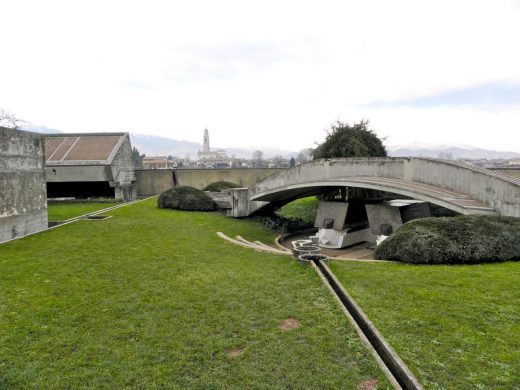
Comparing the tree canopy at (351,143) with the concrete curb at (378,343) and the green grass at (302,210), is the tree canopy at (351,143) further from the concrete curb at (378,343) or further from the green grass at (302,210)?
the concrete curb at (378,343)

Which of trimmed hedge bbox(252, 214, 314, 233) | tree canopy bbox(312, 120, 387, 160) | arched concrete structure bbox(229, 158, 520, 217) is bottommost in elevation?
trimmed hedge bbox(252, 214, 314, 233)

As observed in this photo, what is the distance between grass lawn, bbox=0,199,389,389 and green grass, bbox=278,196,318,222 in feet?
53.5

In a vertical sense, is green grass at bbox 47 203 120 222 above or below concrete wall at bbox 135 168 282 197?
below

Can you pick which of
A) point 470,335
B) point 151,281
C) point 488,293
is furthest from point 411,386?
point 151,281

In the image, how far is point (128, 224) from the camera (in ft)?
59.5

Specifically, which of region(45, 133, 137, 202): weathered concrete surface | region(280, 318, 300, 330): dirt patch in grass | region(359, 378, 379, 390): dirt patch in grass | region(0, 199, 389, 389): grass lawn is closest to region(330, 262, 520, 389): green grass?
region(359, 378, 379, 390): dirt patch in grass

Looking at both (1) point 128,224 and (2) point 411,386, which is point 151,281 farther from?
Answer: (1) point 128,224

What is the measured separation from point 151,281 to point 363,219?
15901 mm

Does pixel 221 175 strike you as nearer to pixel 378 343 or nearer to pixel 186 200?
pixel 186 200

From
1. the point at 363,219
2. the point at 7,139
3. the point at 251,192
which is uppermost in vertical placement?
the point at 7,139

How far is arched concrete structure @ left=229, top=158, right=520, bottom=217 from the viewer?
1275 centimetres

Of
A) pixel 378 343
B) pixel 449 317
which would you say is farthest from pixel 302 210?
pixel 378 343

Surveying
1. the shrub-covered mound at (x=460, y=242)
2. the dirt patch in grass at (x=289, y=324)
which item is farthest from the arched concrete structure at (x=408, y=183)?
the dirt patch in grass at (x=289, y=324)

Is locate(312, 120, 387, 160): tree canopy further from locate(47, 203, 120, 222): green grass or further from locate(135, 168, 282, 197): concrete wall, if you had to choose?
locate(47, 203, 120, 222): green grass
